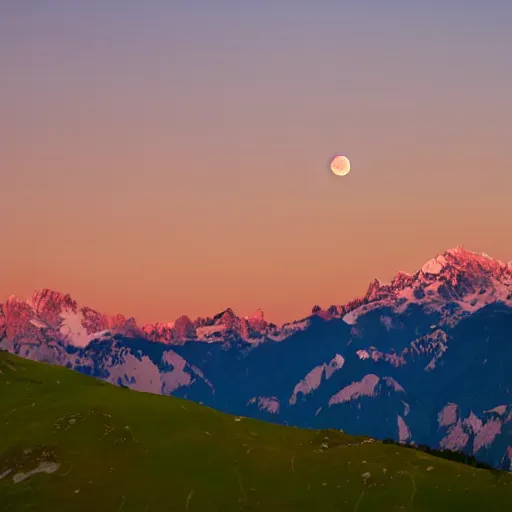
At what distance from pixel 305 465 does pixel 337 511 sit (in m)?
5.73

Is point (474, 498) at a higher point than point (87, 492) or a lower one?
lower

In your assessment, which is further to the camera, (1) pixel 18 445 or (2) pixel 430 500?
(1) pixel 18 445

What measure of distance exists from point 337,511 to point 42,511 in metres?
15.3

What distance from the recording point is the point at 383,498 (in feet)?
160

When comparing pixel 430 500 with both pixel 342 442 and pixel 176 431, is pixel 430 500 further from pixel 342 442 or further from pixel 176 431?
pixel 176 431

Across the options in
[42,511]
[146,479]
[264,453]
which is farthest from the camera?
[264,453]

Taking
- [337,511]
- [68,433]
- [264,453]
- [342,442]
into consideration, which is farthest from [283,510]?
[68,433]

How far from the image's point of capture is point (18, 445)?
54875 mm

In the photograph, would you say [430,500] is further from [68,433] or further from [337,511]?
[68,433]

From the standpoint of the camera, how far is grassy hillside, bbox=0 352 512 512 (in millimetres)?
48125

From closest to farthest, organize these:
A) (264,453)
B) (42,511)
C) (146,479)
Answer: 1. (42,511)
2. (146,479)
3. (264,453)

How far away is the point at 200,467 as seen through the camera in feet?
171

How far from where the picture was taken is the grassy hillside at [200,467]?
48125mm

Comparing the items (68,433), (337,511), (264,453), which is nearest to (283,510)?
(337,511)
